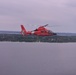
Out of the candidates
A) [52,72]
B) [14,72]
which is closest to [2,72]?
[14,72]

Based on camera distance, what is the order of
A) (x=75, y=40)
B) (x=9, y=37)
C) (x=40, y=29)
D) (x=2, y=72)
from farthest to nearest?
(x=75, y=40) → (x=9, y=37) → (x=40, y=29) → (x=2, y=72)

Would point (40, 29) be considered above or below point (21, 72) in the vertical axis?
above

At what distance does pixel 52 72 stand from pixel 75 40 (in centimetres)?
6580

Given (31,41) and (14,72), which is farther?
(31,41)

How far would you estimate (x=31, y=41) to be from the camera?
265 feet

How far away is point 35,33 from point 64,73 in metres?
30.8

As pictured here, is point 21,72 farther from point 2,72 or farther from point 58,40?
point 58,40

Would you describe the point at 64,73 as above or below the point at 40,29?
below

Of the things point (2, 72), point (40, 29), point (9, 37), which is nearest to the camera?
point (2, 72)

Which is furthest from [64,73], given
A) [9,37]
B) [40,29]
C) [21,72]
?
[9,37]

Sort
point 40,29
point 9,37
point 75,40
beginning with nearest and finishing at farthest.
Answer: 1. point 40,29
2. point 9,37
3. point 75,40

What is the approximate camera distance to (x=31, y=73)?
19.2m

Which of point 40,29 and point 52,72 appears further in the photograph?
point 40,29

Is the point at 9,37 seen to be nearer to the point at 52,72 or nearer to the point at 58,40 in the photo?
the point at 58,40
